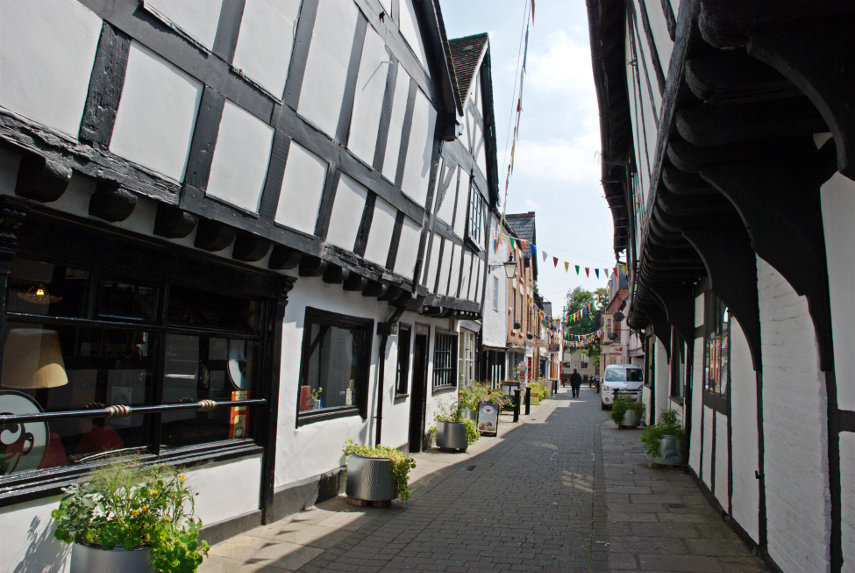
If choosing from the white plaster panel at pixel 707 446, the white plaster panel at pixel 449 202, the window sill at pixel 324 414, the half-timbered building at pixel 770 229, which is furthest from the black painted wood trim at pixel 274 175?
the white plaster panel at pixel 707 446

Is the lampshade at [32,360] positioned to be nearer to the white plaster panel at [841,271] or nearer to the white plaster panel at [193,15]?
the white plaster panel at [193,15]

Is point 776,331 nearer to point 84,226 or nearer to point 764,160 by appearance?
point 764,160

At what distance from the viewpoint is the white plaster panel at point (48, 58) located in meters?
3.45

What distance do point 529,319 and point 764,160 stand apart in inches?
1105

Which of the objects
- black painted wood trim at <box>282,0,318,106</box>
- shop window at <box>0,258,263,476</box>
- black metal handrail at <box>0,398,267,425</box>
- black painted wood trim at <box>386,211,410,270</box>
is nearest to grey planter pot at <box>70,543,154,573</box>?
shop window at <box>0,258,263,476</box>

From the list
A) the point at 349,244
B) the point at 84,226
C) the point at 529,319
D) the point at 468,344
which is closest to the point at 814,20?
the point at 84,226

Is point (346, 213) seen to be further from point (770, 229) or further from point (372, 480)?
point (770, 229)

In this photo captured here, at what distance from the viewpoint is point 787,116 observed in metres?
3.10

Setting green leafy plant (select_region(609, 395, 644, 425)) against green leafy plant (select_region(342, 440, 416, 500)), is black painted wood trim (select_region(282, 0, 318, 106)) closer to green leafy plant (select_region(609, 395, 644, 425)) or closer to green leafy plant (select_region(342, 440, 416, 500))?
green leafy plant (select_region(342, 440, 416, 500))

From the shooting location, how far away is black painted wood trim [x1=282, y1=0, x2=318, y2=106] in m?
6.02

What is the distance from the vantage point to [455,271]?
12766 mm

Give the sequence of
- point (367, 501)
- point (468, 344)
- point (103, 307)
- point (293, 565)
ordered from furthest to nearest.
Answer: point (468, 344), point (367, 501), point (293, 565), point (103, 307)

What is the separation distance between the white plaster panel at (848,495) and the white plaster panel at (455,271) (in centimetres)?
905

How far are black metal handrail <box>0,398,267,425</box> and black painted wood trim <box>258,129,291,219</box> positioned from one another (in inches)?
73.4
